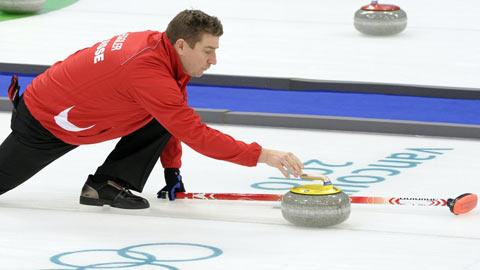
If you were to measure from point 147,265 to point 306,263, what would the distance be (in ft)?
1.49

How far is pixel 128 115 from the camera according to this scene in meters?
4.46

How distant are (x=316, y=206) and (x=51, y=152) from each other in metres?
0.97

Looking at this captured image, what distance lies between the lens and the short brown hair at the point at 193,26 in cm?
427

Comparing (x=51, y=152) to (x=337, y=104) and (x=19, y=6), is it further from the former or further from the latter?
(x=19, y=6)

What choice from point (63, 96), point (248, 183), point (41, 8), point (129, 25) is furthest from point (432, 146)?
point (41, 8)

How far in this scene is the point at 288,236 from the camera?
13.8 ft

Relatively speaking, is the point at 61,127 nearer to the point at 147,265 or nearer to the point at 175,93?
the point at 175,93

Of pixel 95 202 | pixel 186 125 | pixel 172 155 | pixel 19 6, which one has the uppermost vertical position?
pixel 19 6

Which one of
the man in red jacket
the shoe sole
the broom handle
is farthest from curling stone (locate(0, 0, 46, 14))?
the broom handle

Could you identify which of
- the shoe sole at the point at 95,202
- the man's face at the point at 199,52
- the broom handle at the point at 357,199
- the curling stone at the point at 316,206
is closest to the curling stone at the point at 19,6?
the shoe sole at the point at 95,202

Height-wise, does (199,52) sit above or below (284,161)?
above

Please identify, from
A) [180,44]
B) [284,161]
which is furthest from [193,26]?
[284,161]

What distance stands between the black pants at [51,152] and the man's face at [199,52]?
338 millimetres

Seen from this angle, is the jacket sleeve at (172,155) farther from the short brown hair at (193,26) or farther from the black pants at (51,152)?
the short brown hair at (193,26)
